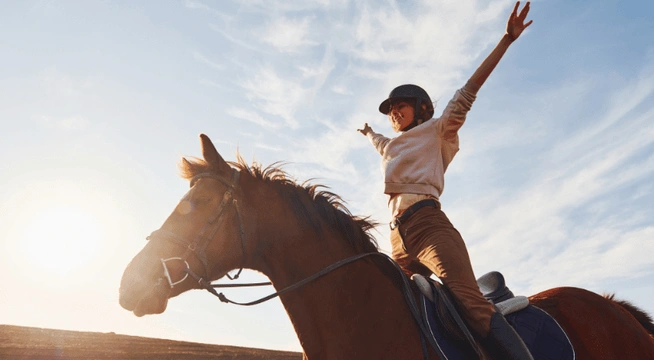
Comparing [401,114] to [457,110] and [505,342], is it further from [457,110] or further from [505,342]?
[505,342]

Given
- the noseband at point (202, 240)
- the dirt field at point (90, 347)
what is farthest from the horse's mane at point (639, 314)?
the dirt field at point (90, 347)

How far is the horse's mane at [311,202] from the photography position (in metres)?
3.71

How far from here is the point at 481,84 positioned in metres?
3.81

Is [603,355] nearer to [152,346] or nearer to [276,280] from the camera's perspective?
[276,280]

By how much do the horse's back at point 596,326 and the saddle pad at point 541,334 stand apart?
30cm

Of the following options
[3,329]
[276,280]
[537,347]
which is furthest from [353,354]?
[3,329]

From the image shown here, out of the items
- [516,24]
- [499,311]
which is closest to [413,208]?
[499,311]

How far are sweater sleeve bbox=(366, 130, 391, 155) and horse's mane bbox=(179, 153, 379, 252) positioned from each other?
4.58ft

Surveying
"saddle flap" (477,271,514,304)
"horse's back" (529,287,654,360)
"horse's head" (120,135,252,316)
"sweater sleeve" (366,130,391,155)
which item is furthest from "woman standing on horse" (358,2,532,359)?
"horse's head" (120,135,252,316)

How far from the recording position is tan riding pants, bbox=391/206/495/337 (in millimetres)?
3412

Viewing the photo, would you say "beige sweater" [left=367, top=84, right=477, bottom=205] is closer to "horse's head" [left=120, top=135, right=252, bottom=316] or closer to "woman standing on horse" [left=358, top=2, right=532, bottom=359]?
"woman standing on horse" [left=358, top=2, right=532, bottom=359]

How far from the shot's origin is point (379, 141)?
5258mm

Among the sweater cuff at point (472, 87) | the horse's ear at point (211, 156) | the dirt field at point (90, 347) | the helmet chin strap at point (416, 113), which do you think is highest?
the helmet chin strap at point (416, 113)

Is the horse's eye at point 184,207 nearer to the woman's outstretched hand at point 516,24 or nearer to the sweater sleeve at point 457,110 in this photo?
the sweater sleeve at point 457,110
